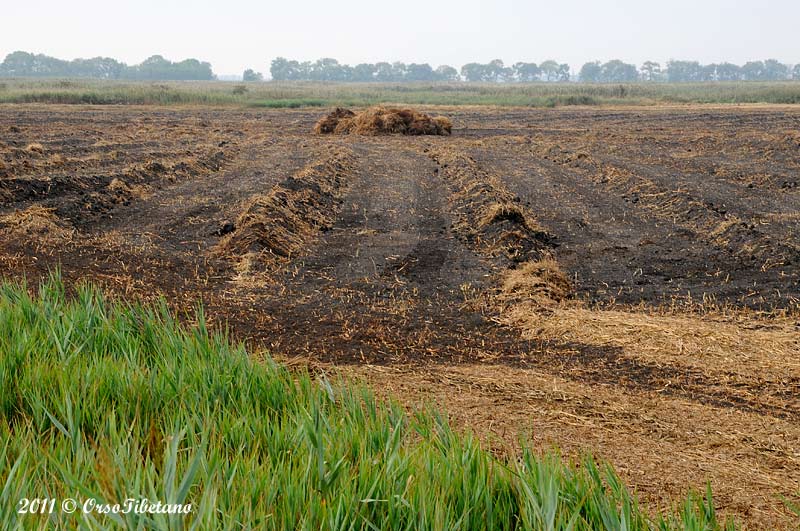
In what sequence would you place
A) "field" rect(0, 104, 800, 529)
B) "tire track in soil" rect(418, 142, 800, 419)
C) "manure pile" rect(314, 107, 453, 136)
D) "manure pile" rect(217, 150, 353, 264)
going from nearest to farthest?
"field" rect(0, 104, 800, 529) < "tire track in soil" rect(418, 142, 800, 419) < "manure pile" rect(217, 150, 353, 264) < "manure pile" rect(314, 107, 453, 136)

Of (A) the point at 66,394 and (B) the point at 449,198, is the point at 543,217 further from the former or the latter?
(A) the point at 66,394

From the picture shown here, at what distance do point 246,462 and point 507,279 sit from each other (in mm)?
6244

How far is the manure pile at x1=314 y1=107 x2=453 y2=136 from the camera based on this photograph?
31.9 m

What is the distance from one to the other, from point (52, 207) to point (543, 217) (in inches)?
327

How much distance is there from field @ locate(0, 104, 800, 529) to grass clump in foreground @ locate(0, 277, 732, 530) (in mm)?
786

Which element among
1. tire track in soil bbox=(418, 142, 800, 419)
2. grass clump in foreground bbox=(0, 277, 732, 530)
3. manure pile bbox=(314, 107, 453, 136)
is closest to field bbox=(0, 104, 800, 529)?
tire track in soil bbox=(418, 142, 800, 419)

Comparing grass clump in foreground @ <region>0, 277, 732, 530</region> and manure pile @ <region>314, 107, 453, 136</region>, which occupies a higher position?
manure pile @ <region>314, 107, 453, 136</region>

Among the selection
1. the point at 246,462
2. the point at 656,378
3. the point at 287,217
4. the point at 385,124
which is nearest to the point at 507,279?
the point at 656,378

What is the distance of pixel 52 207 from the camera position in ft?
42.1

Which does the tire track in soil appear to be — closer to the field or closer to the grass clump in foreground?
the field

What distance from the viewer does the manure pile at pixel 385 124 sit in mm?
31891

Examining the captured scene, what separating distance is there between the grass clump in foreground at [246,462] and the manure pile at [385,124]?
27746mm

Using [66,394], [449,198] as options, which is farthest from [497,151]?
[66,394]

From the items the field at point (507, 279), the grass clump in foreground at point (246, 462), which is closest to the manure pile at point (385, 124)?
the field at point (507, 279)
